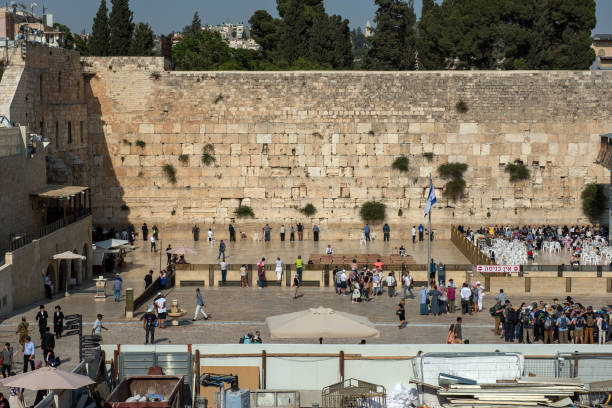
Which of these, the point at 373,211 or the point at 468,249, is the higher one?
the point at 373,211

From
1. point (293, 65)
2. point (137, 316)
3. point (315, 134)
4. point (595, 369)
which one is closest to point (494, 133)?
point (315, 134)

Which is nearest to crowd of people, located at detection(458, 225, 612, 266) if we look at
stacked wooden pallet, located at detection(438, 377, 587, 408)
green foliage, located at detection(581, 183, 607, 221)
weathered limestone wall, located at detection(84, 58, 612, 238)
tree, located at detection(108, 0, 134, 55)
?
green foliage, located at detection(581, 183, 607, 221)

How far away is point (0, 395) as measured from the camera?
1667 cm

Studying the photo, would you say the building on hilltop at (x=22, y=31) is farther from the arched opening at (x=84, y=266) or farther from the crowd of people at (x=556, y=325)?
the crowd of people at (x=556, y=325)

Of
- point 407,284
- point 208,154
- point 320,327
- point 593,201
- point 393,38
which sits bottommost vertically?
point 407,284

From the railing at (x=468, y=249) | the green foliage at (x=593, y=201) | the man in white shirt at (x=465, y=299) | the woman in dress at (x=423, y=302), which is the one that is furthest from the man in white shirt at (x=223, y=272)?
the green foliage at (x=593, y=201)

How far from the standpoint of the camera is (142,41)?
172ft

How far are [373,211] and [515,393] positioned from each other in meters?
24.9

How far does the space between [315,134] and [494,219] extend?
8.01 meters

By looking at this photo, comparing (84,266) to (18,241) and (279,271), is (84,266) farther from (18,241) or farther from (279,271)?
(279,271)

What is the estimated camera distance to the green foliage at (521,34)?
47.8 meters

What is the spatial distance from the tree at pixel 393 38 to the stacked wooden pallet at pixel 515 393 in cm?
3950

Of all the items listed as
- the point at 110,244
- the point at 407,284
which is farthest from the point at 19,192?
the point at 407,284

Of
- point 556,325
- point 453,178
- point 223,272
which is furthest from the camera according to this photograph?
point 453,178
